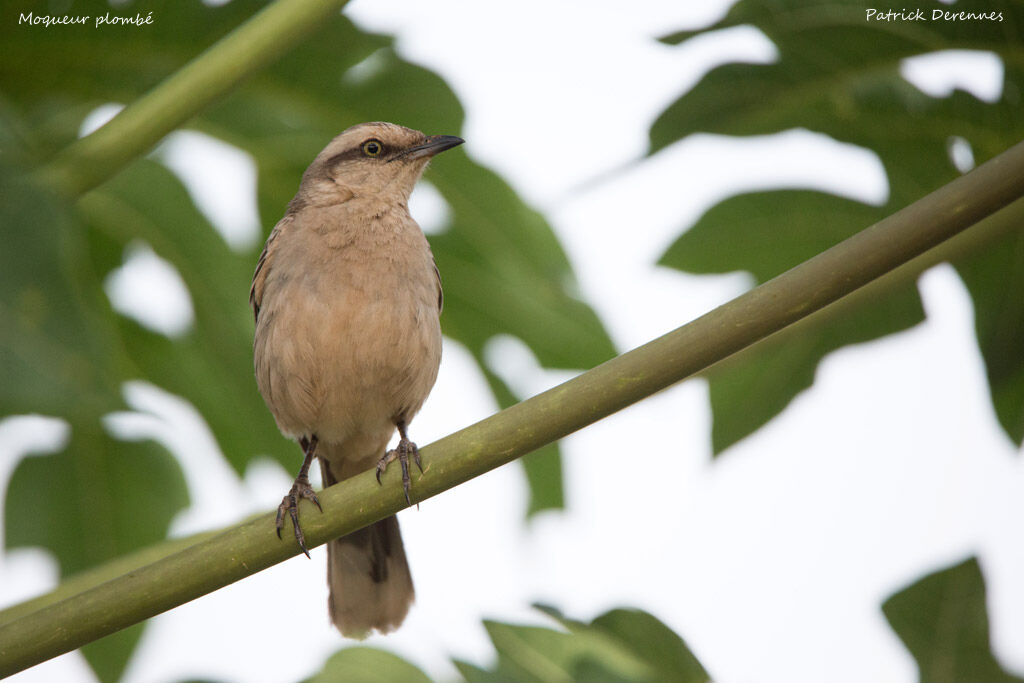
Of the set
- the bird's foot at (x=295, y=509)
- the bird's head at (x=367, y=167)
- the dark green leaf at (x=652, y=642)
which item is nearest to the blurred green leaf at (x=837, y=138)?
the dark green leaf at (x=652, y=642)

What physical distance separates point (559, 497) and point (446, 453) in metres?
1.67

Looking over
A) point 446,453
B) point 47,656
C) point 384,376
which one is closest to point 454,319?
point 384,376

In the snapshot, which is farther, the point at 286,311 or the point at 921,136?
the point at 286,311

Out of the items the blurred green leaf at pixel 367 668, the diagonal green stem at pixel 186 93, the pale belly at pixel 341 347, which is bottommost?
the blurred green leaf at pixel 367 668

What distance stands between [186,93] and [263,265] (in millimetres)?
1511

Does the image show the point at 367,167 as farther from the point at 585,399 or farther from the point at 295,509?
the point at 585,399

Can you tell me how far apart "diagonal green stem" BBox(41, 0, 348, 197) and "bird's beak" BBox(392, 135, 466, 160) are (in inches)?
49.3

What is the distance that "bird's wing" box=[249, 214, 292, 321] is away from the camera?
4.11 metres

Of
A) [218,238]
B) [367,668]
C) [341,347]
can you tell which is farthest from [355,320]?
[367,668]

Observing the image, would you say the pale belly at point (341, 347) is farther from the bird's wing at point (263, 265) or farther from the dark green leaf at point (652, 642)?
the dark green leaf at point (652, 642)

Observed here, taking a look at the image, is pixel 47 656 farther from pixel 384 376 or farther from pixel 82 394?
pixel 384 376

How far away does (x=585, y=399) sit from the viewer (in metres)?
2.09

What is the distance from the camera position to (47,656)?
7.04 feet

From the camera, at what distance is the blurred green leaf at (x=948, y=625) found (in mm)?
2789
